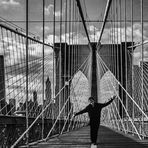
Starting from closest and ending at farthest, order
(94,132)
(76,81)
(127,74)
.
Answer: (94,132), (127,74), (76,81)

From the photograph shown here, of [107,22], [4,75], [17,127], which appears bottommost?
[17,127]

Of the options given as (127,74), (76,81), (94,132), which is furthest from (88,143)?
(76,81)

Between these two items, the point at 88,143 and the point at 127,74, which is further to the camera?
the point at 127,74

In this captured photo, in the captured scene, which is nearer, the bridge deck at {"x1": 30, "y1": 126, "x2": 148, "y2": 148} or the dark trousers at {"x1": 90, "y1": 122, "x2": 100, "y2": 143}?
the bridge deck at {"x1": 30, "y1": 126, "x2": 148, "y2": 148}

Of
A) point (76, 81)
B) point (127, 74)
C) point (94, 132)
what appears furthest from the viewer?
point (76, 81)

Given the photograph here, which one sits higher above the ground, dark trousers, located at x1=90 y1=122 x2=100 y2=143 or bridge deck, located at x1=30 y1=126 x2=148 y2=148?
dark trousers, located at x1=90 y1=122 x2=100 y2=143

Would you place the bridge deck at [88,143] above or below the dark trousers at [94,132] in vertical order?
below

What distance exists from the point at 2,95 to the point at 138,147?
18.3 ft

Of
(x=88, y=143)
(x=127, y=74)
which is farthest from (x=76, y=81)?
(x=88, y=143)

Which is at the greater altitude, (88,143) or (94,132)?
(94,132)

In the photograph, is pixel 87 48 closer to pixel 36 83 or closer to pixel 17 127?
pixel 36 83

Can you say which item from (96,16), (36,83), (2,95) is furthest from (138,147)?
(96,16)

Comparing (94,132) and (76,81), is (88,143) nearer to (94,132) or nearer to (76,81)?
(94,132)

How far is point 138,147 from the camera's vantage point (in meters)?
6.12
